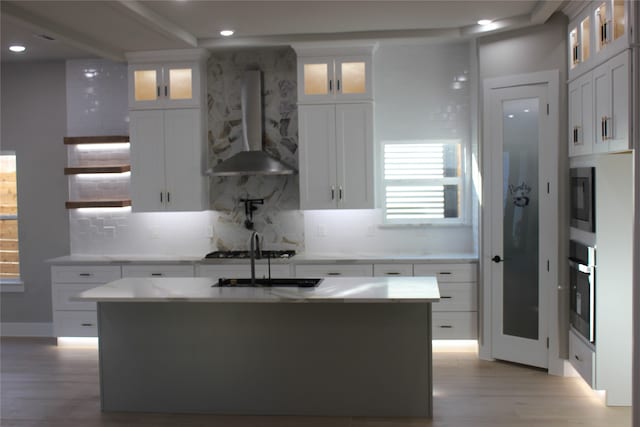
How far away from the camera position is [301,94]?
249 inches

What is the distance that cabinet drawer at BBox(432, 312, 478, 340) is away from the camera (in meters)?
6.12

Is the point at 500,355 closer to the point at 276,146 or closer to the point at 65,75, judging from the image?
the point at 276,146

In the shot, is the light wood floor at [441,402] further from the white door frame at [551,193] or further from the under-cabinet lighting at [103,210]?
the under-cabinet lighting at [103,210]

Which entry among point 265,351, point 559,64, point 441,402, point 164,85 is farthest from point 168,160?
point 559,64

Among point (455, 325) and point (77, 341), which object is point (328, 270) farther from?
point (77, 341)

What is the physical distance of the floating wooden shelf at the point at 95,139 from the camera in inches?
267

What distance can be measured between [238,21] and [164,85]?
1.34 meters

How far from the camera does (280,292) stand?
432 centimetres

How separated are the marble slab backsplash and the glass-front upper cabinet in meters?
0.27

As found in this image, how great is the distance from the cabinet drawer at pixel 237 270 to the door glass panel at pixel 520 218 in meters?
2.00

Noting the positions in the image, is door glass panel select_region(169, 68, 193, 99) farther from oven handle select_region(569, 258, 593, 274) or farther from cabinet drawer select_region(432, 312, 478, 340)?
oven handle select_region(569, 258, 593, 274)

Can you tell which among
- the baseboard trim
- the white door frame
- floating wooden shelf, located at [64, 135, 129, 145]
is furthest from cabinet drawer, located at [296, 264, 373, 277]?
the baseboard trim

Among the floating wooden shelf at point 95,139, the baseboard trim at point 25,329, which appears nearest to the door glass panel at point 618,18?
the floating wooden shelf at point 95,139

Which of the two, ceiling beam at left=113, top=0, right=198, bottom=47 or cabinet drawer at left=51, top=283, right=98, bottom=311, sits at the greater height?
ceiling beam at left=113, top=0, right=198, bottom=47
